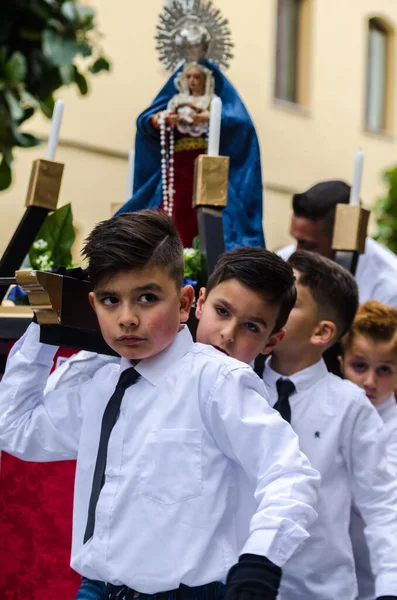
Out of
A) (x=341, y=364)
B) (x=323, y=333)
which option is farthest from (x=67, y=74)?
(x=323, y=333)

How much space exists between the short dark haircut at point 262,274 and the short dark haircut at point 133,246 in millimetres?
Result: 286

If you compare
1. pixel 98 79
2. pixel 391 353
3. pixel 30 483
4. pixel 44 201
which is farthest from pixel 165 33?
pixel 98 79

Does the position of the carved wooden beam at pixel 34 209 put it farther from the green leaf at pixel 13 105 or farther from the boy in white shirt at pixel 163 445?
the green leaf at pixel 13 105

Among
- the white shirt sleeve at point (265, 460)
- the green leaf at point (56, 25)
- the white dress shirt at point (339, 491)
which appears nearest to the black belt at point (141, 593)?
the white shirt sleeve at point (265, 460)

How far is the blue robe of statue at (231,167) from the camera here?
3713mm

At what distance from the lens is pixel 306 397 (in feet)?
8.75

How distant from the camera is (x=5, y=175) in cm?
604

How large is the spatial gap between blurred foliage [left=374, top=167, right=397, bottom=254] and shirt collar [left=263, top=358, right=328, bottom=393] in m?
8.49

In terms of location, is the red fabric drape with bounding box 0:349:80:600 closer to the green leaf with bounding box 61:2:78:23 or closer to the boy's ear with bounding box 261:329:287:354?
the boy's ear with bounding box 261:329:287:354

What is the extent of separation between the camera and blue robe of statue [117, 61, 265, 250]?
12.2 feet

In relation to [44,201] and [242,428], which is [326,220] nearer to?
Answer: [44,201]

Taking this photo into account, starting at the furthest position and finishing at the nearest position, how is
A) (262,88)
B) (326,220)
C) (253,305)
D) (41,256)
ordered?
(262,88) → (326,220) → (41,256) → (253,305)

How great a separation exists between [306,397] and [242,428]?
2.50 ft

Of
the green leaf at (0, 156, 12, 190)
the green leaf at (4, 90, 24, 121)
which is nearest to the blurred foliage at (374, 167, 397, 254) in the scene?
the green leaf at (4, 90, 24, 121)
